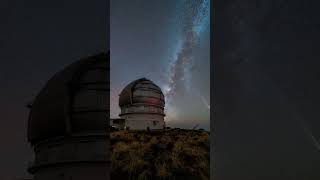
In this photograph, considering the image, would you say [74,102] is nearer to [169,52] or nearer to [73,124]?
[73,124]

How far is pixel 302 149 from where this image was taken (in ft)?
8.91

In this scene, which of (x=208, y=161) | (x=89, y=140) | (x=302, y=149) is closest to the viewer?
(x=302, y=149)

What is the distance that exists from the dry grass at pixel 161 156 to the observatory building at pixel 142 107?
0.25 ft

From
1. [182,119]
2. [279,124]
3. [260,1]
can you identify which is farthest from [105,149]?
[260,1]

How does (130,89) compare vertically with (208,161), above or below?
above

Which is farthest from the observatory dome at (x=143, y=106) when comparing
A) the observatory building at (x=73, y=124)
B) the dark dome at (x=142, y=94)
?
the observatory building at (x=73, y=124)

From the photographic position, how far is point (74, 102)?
11.2 feet

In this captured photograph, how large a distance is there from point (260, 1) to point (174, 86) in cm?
85

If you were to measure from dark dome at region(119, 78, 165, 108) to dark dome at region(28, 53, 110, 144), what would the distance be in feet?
1.35

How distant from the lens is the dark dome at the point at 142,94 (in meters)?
2.94

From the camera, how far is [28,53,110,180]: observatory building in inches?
133

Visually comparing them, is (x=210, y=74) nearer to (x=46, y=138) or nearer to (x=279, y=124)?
(x=279, y=124)

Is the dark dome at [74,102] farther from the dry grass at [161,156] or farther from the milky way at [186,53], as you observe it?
the milky way at [186,53]

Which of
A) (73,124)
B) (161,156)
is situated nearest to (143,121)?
(161,156)
